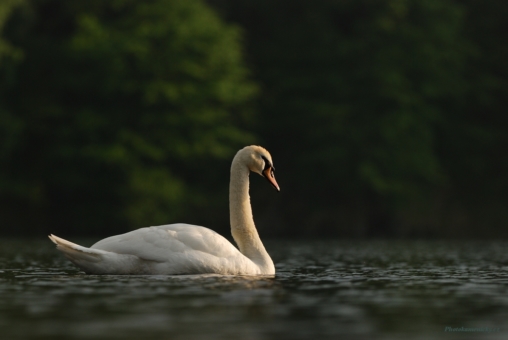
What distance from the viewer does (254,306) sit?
10648 millimetres

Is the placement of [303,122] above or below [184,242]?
above

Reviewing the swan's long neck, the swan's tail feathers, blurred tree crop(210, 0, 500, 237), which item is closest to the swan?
the swan's tail feathers

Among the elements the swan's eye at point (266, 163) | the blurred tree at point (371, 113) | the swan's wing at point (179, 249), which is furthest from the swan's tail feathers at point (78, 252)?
the blurred tree at point (371, 113)

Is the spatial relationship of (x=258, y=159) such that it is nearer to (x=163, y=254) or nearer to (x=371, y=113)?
(x=163, y=254)

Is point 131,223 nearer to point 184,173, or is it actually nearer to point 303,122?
point 184,173

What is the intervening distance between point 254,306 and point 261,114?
42.9 metres

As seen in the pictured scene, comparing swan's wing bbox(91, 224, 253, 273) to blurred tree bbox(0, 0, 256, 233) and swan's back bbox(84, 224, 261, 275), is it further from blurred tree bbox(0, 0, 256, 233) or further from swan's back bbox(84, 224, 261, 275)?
blurred tree bbox(0, 0, 256, 233)

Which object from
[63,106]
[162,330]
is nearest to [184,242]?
[162,330]

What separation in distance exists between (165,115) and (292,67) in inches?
381

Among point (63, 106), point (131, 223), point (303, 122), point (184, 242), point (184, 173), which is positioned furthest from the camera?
point (303, 122)

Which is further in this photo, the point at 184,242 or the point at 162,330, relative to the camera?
the point at 184,242

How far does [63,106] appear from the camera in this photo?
45.9 metres

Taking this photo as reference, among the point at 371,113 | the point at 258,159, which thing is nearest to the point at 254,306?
the point at 258,159

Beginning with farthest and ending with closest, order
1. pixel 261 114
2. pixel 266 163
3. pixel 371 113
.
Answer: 1. pixel 261 114
2. pixel 371 113
3. pixel 266 163
